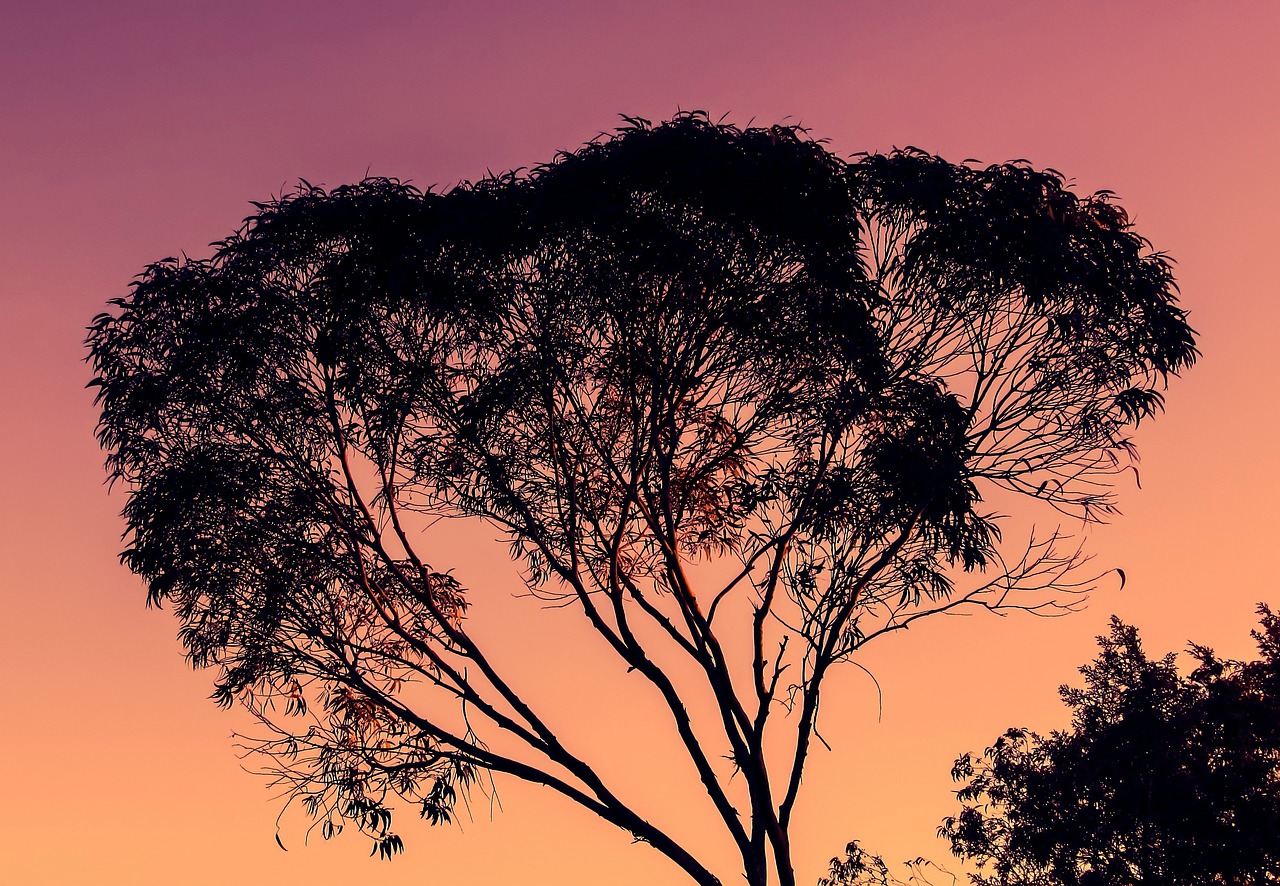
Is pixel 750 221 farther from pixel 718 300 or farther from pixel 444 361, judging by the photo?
pixel 444 361

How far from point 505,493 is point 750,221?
4.89m

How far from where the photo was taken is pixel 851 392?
50.0 ft

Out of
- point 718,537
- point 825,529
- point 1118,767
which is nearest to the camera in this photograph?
point 825,529

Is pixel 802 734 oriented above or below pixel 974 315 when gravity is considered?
below

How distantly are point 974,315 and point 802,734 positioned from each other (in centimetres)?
575

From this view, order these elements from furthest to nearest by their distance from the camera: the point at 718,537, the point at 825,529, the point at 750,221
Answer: the point at 718,537 → the point at 825,529 → the point at 750,221

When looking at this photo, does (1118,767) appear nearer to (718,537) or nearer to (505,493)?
(718,537)

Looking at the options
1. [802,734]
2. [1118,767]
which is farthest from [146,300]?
[1118,767]

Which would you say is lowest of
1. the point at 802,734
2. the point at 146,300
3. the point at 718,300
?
the point at 802,734

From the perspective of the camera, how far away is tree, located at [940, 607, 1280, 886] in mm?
25312

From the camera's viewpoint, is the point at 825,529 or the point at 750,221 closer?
the point at 750,221

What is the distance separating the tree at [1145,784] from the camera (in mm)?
25312

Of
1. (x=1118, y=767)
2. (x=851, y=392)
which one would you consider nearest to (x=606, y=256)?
(x=851, y=392)

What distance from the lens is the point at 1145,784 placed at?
85.1 feet
